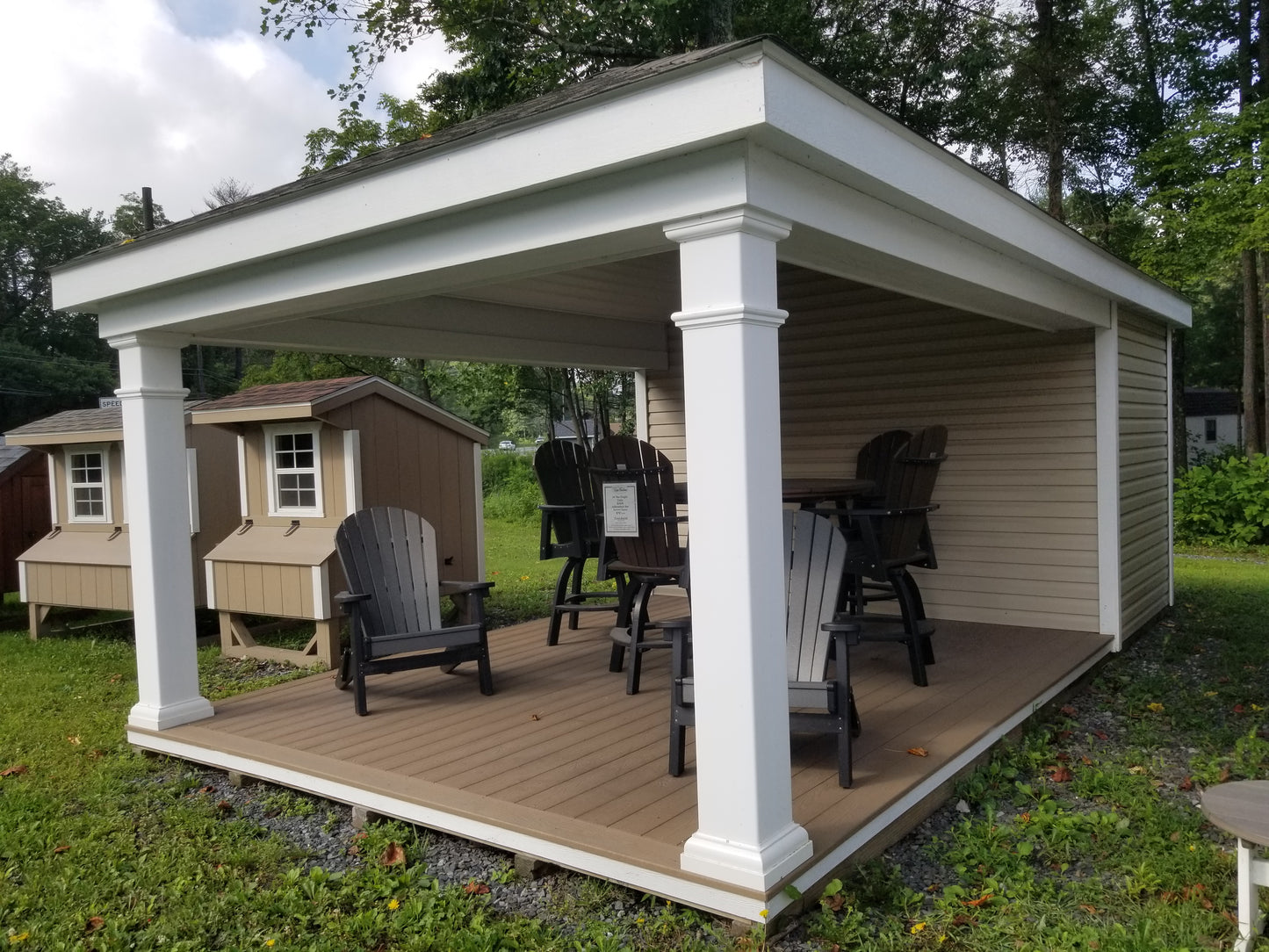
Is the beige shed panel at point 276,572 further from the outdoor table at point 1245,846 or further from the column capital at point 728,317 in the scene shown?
the outdoor table at point 1245,846

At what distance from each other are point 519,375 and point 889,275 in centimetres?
1451

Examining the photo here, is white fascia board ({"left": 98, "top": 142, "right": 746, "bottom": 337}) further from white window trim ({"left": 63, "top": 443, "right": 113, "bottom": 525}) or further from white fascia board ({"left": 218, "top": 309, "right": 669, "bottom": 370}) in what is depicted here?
white window trim ({"left": 63, "top": 443, "right": 113, "bottom": 525})

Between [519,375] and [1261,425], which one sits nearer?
[1261,425]

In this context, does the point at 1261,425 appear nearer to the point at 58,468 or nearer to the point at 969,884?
the point at 969,884

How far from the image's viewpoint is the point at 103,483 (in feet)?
24.1

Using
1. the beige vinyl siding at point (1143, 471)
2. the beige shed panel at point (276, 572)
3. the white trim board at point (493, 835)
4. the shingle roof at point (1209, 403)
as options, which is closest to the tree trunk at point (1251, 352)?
the beige vinyl siding at point (1143, 471)

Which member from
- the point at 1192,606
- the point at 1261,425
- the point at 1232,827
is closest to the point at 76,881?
the point at 1232,827

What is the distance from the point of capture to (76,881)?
304 cm

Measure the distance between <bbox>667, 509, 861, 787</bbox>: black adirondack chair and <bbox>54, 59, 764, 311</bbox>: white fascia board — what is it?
1476mm

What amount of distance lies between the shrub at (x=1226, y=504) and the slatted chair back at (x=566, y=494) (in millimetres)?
9361

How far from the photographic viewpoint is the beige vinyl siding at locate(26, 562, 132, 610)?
23.1 feet

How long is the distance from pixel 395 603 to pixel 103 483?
13.2 feet

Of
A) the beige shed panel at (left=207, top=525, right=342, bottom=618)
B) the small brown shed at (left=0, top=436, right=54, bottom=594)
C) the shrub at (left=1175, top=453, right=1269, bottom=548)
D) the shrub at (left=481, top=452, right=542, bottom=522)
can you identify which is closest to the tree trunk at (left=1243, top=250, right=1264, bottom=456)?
the shrub at (left=1175, top=453, right=1269, bottom=548)

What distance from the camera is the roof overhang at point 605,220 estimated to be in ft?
8.04
